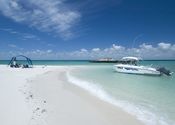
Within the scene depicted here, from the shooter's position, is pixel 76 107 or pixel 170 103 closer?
pixel 76 107

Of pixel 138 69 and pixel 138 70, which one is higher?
pixel 138 69

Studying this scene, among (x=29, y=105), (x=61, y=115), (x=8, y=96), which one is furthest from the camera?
(x=8, y=96)

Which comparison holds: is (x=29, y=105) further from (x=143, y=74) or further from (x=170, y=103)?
(x=143, y=74)

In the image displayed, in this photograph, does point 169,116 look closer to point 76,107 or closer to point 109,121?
point 109,121

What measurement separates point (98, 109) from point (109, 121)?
1.87 meters

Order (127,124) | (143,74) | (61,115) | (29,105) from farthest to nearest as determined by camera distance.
Answer: (143,74) → (29,105) → (61,115) → (127,124)

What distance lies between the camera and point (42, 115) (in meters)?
7.58

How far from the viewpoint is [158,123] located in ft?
24.5

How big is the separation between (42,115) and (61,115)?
763mm

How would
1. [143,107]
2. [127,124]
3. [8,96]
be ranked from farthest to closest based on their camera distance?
[8,96] < [143,107] < [127,124]

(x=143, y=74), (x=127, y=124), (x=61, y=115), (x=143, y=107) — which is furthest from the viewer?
(x=143, y=74)

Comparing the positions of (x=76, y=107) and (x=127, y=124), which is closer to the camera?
(x=127, y=124)

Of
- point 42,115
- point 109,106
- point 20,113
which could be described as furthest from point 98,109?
point 20,113

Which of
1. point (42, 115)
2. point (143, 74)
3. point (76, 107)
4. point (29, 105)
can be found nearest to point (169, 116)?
point (76, 107)
